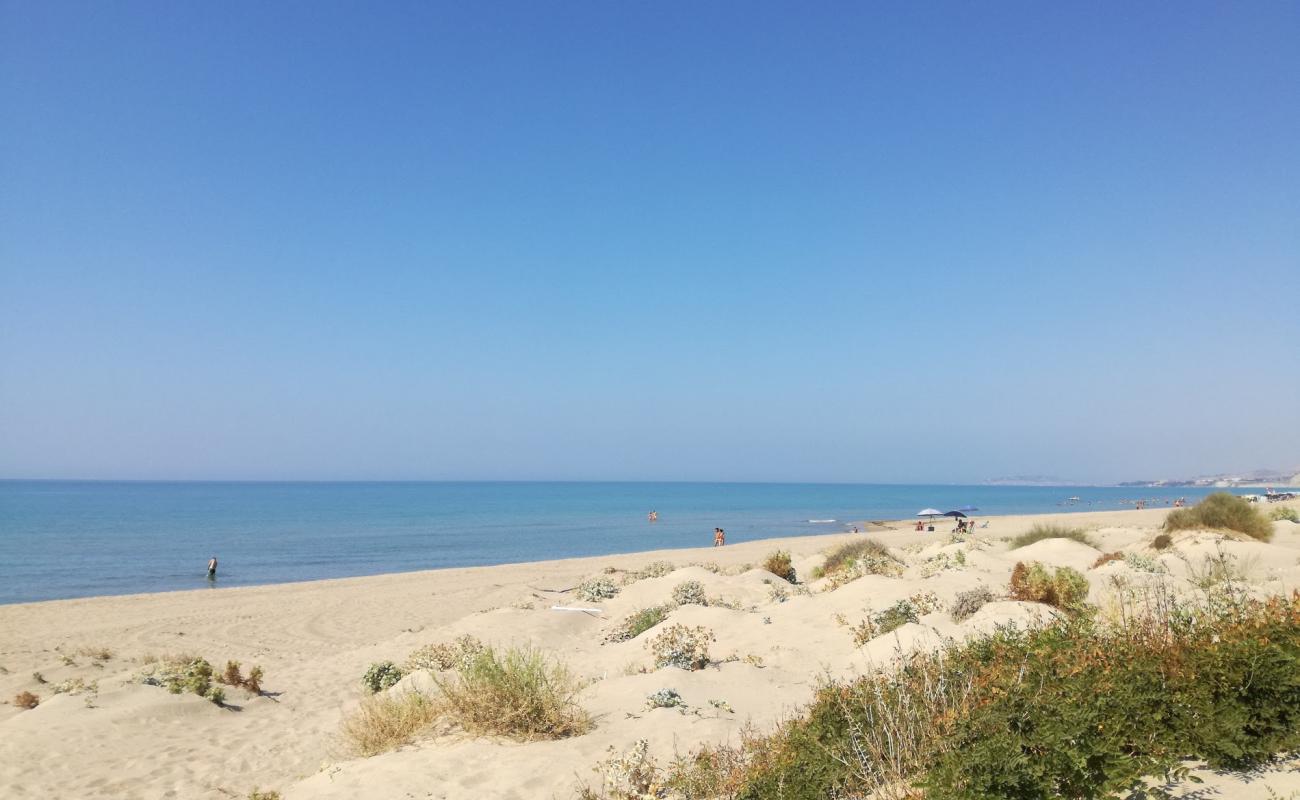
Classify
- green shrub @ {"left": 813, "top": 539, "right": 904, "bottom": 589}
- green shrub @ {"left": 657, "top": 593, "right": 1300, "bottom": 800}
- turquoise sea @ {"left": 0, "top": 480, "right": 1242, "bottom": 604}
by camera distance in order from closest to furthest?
green shrub @ {"left": 657, "top": 593, "right": 1300, "bottom": 800} → green shrub @ {"left": 813, "top": 539, "right": 904, "bottom": 589} → turquoise sea @ {"left": 0, "top": 480, "right": 1242, "bottom": 604}

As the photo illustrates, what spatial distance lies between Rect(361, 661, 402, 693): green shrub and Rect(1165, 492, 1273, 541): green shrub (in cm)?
2254

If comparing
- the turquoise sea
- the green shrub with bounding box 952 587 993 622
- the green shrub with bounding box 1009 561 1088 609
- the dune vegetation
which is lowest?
the turquoise sea

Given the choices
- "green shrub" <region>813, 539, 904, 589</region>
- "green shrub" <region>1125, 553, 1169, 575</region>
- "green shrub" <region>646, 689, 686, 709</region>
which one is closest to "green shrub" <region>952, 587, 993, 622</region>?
"green shrub" <region>813, 539, 904, 589</region>

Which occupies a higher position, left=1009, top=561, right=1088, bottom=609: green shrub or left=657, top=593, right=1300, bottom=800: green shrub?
left=657, top=593, right=1300, bottom=800: green shrub

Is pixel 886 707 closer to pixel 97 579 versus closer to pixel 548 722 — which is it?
pixel 548 722

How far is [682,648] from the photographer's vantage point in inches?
437

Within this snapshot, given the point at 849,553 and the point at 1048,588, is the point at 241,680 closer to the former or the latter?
the point at 1048,588

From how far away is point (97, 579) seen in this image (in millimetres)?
30125

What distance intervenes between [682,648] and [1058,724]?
291 inches

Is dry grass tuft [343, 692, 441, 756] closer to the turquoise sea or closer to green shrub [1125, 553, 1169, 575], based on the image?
green shrub [1125, 553, 1169, 575]

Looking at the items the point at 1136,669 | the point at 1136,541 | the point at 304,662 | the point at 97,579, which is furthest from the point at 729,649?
the point at 97,579

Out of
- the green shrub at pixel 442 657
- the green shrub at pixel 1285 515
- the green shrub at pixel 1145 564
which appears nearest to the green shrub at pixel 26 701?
the green shrub at pixel 442 657

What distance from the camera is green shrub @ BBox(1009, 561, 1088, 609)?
11.9m

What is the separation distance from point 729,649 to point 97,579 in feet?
97.5
